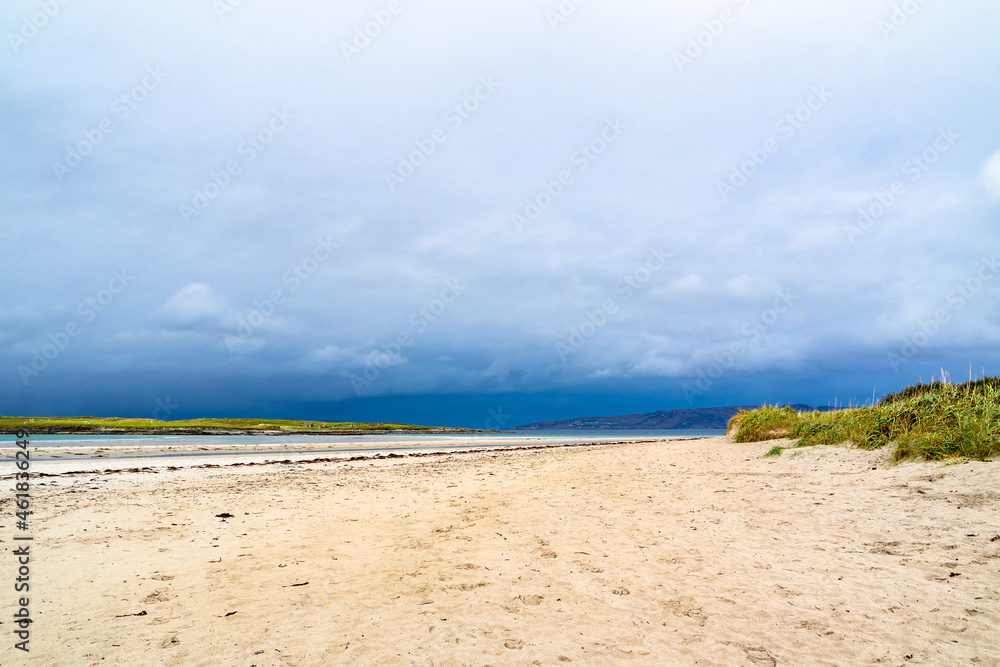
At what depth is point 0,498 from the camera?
12.5 m

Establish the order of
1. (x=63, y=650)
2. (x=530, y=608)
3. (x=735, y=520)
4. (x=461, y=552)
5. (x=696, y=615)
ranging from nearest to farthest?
(x=63, y=650)
(x=696, y=615)
(x=530, y=608)
(x=461, y=552)
(x=735, y=520)

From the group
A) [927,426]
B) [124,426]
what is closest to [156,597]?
[927,426]

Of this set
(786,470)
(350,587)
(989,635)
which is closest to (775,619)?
(989,635)

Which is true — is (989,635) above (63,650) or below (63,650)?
above

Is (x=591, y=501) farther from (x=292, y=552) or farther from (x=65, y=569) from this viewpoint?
(x=65, y=569)

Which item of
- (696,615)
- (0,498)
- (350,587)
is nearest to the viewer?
(696,615)

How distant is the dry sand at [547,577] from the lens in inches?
190

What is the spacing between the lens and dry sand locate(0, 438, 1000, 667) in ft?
15.8

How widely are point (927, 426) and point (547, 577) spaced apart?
10.1 meters

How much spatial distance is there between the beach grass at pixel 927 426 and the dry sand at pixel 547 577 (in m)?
0.72

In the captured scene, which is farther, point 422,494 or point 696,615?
point 422,494

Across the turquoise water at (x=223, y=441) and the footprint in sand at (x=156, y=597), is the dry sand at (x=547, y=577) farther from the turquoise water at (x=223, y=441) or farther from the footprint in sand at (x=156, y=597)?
the turquoise water at (x=223, y=441)

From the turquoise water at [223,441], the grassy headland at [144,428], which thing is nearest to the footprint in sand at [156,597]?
the turquoise water at [223,441]

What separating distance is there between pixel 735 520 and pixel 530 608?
477cm
